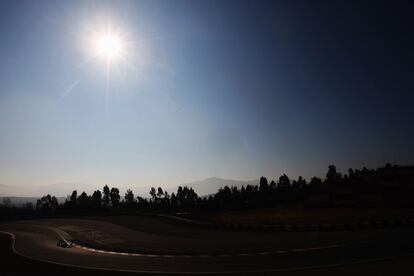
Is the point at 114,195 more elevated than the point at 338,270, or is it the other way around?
the point at 114,195

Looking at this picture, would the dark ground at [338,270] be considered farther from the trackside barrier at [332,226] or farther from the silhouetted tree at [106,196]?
the silhouetted tree at [106,196]

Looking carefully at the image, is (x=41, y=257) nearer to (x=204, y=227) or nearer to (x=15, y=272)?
(x=15, y=272)

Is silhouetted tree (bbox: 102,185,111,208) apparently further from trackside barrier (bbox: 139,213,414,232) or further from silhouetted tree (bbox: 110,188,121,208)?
trackside barrier (bbox: 139,213,414,232)

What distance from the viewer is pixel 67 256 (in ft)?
94.6

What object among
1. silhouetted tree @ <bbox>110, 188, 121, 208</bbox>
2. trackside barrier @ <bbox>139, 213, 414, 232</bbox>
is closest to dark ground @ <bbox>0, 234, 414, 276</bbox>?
trackside barrier @ <bbox>139, 213, 414, 232</bbox>

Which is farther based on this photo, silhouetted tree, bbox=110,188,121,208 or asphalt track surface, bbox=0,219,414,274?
silhouetted tree, bbox=110,188,121,208

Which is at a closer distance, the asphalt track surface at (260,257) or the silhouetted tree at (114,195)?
the asphalt track surface at (260,257)

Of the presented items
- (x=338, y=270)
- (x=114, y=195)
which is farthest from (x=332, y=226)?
(x=114, y=195)

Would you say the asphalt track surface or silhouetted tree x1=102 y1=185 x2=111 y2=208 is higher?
silhouetted tree x1=102 y1=185 x2=111 y2=208

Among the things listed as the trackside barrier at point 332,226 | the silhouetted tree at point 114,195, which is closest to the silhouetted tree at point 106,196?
the silhouetted tree at point 114,195

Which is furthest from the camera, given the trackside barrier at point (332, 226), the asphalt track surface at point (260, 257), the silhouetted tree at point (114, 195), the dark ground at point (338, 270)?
the silhouetted tree at point (114, 195)

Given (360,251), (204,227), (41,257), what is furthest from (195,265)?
(204,227)

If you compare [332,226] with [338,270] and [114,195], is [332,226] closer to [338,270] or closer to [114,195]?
[338,270]

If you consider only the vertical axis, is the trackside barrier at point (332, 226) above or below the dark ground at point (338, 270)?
above
